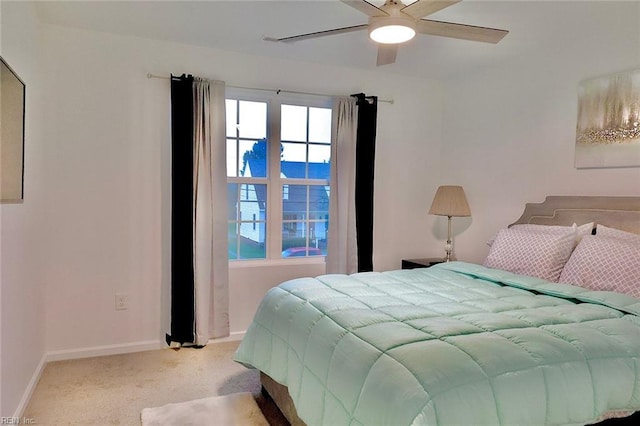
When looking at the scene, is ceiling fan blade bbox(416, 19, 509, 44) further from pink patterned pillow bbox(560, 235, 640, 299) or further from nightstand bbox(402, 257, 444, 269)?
nightstand bbox(402, 257, 444, 269)

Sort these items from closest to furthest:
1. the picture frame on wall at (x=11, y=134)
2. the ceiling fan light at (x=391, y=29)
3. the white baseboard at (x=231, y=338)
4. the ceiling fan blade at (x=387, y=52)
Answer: the picture frame on wall at (x=11, y=134) < the ceiling fan light at (x=391, y=29) < the ceiling fan blade at (x=387, y=52) < the white baseboard at (x=231, y=338)

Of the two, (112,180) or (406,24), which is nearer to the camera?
(406,24)

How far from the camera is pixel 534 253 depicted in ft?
9.35

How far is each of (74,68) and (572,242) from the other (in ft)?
11.9

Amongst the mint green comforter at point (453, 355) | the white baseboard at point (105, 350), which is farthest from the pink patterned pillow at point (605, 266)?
the white baseboard at point (105, 350)

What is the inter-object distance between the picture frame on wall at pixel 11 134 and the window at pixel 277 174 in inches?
65.1

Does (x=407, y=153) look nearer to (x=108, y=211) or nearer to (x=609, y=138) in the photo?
(x=609, y=138)

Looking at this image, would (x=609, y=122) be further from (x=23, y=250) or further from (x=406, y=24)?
(x=23, y=250)

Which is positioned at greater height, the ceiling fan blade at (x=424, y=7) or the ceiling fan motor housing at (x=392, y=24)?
the ceiling fan blade at (x=424, y=7)

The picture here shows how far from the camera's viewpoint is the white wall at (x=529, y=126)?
2.87 metres

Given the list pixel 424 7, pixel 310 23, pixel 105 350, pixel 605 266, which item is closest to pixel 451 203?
pixel 605 266

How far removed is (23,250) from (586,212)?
11.6 ft

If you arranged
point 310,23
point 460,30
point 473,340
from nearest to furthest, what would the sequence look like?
point 473,340 → point 460,30 → point 310,23

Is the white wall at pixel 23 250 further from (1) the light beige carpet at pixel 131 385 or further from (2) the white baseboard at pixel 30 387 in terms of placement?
(1) the light beige carpet at pixel 131 385
